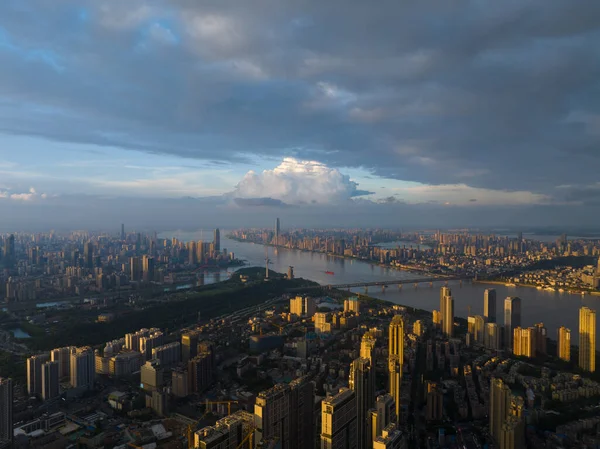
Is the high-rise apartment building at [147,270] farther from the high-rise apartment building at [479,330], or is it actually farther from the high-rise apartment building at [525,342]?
the high-rise apartment building at [525,342]

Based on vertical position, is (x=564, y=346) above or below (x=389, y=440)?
below

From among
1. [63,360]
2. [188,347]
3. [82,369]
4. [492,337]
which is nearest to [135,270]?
[188,347]

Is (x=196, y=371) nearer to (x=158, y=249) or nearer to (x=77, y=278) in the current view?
(x=77, y=278)

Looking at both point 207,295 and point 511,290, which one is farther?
point 511,290

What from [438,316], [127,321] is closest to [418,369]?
[438,316]

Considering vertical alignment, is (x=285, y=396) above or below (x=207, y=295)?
above

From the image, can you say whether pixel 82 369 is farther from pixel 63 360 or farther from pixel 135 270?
pixel 135 270

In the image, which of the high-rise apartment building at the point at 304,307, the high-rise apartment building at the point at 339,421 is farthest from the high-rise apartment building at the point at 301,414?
the high-rise apartment building at the point at 304,307
